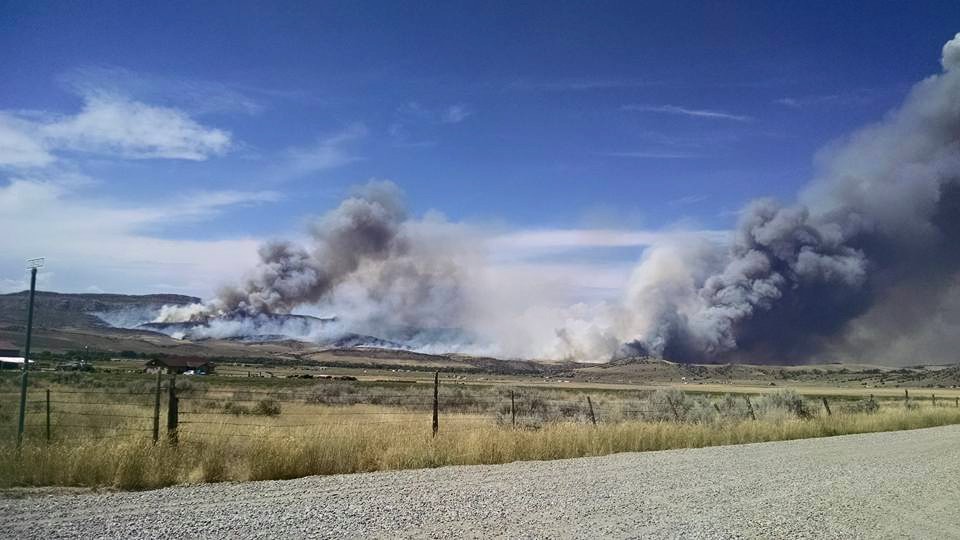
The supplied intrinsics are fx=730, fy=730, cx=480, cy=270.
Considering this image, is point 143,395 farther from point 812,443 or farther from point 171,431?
point 812,443

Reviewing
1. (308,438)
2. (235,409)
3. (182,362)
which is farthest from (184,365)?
(308,438)

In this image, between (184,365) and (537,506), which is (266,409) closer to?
(537,506)

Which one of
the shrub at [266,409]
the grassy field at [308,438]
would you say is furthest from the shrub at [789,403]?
the shrub at [266,409]

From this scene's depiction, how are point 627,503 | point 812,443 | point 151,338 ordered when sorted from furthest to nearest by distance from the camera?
point 151,338 < point 812,443 < point 627,503

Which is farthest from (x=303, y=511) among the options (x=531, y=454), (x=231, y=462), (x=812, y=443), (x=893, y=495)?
(x=812, y=443)

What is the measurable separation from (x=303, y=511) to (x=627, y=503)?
416 centimetres

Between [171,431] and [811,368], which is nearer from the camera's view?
[171,431]

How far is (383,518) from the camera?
8391 mm

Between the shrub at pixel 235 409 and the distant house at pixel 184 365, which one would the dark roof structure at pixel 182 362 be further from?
the shrub at pixel 235 409

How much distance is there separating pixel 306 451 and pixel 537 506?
15.3ft

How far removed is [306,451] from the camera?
12.2 meters

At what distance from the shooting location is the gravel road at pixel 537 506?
7848 mm

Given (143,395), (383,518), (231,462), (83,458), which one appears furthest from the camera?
(143,395)

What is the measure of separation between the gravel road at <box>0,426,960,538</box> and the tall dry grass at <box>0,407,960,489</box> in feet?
2.07
